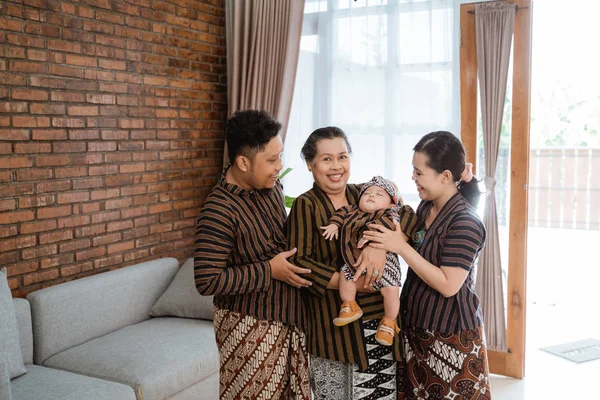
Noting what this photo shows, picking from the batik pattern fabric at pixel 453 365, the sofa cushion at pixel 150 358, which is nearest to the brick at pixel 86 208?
the sofa cushion at pixel 150 358

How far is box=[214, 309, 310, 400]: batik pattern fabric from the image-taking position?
6.40 ft

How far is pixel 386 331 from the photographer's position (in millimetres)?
1794

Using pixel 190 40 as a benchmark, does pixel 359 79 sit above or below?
below

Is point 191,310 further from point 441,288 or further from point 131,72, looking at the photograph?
point 441,288

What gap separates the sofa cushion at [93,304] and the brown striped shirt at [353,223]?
191cm

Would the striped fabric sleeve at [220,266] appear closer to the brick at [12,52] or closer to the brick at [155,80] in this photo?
the brick at [12,52]

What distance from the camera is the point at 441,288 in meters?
1.77

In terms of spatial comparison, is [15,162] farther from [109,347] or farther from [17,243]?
[109,347]

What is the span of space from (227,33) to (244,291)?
2.99 m

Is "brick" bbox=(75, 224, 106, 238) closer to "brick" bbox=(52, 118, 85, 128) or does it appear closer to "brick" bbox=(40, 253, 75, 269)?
"brick" bbox=(40, 253, 75, 269)

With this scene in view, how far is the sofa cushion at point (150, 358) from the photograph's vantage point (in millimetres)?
2852

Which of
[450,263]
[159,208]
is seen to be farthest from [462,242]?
[159,208]

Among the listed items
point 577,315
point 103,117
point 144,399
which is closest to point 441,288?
point 144,399

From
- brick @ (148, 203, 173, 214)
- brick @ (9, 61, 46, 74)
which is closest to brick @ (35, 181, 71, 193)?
brick @ (9, 61, 46, 74)
